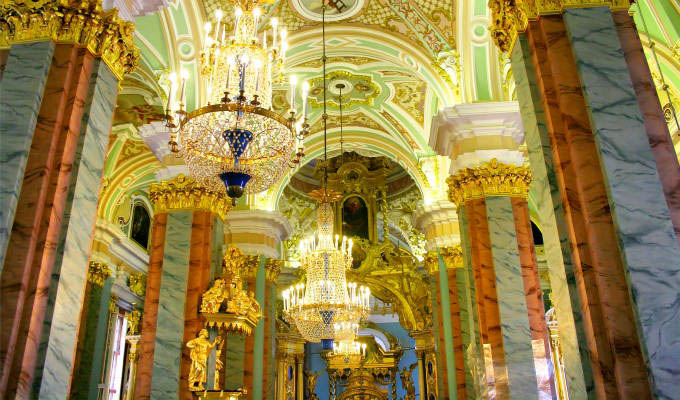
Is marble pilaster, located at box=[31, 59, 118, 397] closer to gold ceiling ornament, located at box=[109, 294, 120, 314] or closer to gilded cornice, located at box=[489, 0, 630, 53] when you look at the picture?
gilded cornice, located at box=[489, 0, 630, 53]

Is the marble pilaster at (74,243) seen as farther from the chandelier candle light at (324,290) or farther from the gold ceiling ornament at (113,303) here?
the gold ceiling ornament at (113,303)

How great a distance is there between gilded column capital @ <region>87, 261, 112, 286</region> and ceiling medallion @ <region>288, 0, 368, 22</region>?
6.71 m

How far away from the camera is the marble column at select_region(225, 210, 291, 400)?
34.9ft

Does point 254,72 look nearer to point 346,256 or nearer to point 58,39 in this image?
point 58,39

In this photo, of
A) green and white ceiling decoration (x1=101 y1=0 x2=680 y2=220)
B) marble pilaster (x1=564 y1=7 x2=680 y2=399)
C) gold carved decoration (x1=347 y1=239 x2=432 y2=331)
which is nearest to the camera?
marble pilaster (x1=564 y1=7 x2=680 y2=399)

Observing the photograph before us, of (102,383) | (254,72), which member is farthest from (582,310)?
(102,383)

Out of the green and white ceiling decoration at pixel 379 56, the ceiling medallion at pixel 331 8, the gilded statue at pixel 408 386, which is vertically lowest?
the gilded statue at pixel 408 386

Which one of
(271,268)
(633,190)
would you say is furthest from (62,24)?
(271,268)

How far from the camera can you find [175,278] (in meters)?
7.02

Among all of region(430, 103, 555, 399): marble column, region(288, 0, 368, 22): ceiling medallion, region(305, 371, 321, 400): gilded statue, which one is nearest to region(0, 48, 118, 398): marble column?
region(430, 103, 555, 399): marble column

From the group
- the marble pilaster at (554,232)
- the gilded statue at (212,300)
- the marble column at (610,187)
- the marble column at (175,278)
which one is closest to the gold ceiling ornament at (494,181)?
the marble pilaster at (554,232)

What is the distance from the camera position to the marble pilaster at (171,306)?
652 centimetres

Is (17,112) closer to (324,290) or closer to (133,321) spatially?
(324,290)

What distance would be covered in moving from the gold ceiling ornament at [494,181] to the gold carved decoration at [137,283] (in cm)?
1029
